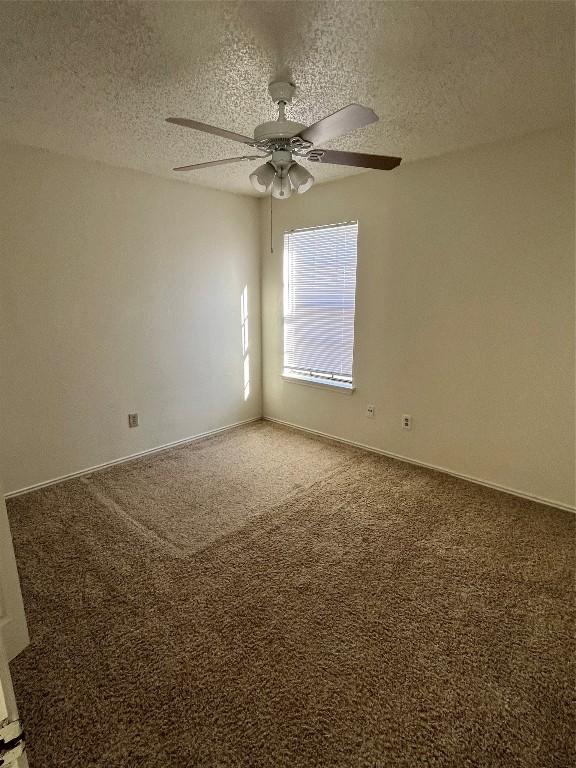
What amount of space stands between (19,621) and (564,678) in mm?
2197

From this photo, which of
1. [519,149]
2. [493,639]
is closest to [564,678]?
[493,639]

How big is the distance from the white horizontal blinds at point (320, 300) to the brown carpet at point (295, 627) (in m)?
1.44

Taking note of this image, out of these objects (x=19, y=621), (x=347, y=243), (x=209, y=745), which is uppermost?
(x=347, y=243)

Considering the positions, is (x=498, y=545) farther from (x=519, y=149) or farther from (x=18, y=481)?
(x=18, y=481)

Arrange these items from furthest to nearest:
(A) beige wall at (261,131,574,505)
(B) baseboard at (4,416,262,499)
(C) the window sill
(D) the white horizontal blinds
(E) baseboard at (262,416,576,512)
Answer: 1. (C) the window sill
2. (D) the white horizontal blinds
3. (B) baseboard at (4,416,262,499)
4. (E) baseboard at (262,416,576,512)
5. (A) beige wall at (261,131,574,505)

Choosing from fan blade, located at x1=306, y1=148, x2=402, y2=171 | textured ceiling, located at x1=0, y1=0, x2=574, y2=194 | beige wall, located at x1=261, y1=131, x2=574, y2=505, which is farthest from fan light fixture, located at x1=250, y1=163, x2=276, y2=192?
beige wall, located at x1=261, y1=131, x2=574, y2=505

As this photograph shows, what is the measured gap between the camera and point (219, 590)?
Result: 202cm

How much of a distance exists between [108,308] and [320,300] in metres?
1.92

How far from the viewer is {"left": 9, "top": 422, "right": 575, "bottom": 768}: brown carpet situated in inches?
53.2

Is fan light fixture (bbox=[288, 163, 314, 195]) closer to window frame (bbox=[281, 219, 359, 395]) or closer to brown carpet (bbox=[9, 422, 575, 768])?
window frame (bbox=[281, 219, 359, 395])

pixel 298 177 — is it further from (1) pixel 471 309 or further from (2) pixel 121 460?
(2) pixel 121 460

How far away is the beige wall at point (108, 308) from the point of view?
2816 millimetres

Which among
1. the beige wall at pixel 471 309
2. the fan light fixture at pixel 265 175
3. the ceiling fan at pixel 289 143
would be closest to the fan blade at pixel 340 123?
the ceiling fan at pixel 289 143

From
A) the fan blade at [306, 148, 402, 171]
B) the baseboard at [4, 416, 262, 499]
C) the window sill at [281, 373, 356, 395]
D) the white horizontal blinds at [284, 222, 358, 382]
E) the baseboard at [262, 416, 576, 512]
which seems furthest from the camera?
the window sill at [281, 373, 356, 395]
